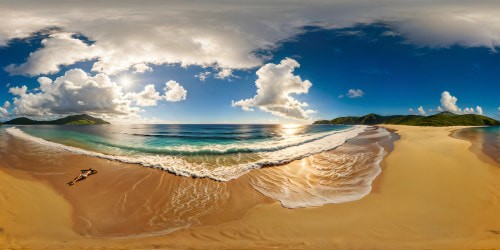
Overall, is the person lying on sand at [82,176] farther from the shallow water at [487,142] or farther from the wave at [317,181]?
the shallow water at [487,142]

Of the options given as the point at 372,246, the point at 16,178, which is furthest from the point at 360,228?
the point at 16,178

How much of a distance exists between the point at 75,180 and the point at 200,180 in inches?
219

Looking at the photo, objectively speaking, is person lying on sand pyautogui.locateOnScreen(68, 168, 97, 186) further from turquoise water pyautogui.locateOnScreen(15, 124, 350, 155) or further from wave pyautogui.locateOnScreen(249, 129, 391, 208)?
wave pyautogui.locateOnScreen(249, 129, 391, 208)

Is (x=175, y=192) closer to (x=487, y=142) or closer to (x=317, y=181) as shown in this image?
(x=317, y=181)

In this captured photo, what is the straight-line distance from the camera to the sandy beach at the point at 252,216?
593 centimetres

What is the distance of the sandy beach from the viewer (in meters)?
5.93

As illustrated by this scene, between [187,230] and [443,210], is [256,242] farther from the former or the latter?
[443,210]

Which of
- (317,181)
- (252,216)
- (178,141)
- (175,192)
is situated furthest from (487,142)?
(178,141)

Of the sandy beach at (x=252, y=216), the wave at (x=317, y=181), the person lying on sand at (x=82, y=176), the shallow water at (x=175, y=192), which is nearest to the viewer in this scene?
the sandy beach at (x=252, y=216)

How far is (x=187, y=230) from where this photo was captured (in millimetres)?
6637

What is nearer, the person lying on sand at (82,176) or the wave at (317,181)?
the wave at (317,181)

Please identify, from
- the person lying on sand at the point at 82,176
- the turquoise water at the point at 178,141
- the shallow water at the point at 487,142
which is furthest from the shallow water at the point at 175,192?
the shallow water at the point at 487,142

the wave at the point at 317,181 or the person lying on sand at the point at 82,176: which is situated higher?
the wave at the point at 317,181

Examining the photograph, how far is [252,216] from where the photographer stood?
23.9 ft
